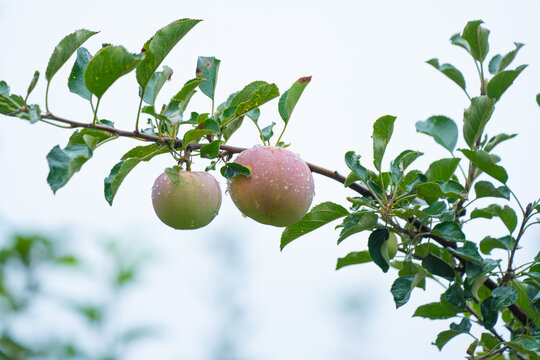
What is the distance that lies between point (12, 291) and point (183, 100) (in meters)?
2.01

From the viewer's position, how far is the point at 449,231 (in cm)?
116

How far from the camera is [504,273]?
49.6 inches

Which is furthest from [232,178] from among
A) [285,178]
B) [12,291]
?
[12,291]

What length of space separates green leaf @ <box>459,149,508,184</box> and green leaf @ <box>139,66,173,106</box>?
0.61 metres

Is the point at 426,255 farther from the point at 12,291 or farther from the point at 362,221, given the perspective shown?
the point at 12,291

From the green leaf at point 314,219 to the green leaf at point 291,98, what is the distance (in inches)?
8.0

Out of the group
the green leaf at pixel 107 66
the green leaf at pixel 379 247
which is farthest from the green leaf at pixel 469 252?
the green leaf at pixel 107 66

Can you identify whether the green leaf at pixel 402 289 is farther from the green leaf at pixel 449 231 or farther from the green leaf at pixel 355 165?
the green leaf at pixel 355 165

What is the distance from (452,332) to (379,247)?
13.2 inches

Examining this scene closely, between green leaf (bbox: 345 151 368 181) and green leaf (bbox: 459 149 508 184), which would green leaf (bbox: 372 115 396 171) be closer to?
green leaf (bbox: 345 151 368 181)

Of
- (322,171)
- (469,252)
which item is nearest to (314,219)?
(322,171)

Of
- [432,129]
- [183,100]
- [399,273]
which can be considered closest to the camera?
[183,100]

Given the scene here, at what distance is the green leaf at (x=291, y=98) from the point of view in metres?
1.22

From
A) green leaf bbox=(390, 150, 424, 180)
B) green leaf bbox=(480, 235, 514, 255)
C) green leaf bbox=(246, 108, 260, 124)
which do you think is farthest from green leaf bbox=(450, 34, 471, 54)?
green leaf bbox=(246, 108, 260, 124)
